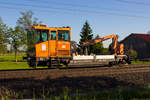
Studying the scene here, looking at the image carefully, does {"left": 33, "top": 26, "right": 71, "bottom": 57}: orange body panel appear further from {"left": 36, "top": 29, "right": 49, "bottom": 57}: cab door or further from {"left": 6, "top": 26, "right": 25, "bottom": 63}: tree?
{"left": 6, "top": 26, "right": 25, "bottom": 63}: tree

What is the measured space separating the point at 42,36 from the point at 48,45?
900 millimetres

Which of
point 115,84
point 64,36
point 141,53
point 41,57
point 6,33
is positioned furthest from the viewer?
point 141,53

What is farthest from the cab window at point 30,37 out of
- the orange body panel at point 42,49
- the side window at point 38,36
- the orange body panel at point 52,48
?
the orange body panel at point 42,49

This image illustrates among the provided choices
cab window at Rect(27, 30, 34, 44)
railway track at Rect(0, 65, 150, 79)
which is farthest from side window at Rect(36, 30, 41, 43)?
railway track at Rect(0, 65, 150, 79)

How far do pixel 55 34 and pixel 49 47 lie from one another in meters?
1.24

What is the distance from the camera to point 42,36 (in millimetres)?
12867

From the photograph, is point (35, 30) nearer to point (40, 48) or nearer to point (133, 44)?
point (40, 48)

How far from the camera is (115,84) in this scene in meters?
8.09

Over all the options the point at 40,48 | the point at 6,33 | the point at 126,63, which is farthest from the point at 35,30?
the point at 6,33

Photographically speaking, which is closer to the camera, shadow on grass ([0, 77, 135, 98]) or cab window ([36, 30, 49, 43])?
shadow on grass ([0, 77, 135, 98])

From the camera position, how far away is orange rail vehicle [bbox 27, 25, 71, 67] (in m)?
12.7

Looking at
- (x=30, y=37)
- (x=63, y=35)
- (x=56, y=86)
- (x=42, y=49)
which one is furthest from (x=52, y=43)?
(x=56, y=86)

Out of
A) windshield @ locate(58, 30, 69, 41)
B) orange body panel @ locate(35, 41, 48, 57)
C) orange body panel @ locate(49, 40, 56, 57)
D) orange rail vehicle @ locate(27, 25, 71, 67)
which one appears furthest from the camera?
windshield @ locate(58, 30, 69, 41)

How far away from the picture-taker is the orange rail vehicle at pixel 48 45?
500 inches
